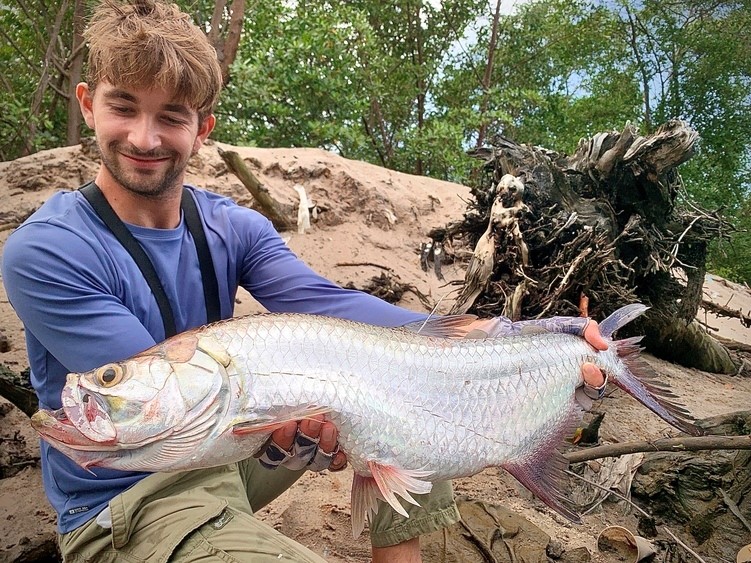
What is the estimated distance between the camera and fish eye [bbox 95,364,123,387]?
1662 mm

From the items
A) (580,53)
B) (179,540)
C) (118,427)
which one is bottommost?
(179,540)

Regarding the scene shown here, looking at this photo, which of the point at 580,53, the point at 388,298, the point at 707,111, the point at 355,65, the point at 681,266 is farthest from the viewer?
the point at 580,53

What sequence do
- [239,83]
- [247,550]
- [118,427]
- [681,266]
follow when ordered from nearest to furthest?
1. [118,427]
2. [247,550]
3. [681,266]
4. [239,83]

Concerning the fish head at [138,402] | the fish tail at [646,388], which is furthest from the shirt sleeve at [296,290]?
the fish head at [138,402]

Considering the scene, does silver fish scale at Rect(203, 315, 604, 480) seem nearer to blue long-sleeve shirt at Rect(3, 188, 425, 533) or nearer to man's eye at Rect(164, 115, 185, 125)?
blue long-sleeve shirt at Rect(3, 188, 425, 533)

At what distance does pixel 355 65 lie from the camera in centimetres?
1098

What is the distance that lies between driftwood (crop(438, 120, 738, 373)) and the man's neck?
2788 mm

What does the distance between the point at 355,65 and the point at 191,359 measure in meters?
10.1

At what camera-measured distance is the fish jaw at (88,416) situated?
64.6 inches

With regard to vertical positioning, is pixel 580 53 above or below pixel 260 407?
above

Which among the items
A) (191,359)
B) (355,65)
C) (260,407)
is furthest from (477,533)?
(355,65)

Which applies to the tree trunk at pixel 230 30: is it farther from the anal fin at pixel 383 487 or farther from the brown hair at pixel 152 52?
the anal fin at pixel 383 487

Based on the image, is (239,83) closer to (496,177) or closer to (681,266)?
(496,177)

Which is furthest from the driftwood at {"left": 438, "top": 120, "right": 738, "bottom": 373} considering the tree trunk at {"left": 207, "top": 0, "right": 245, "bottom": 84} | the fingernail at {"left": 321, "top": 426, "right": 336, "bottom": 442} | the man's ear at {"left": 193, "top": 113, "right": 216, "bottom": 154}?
the tree trunk at {"left": 207, "top": 0, "right": 245, "bottom": 84}
